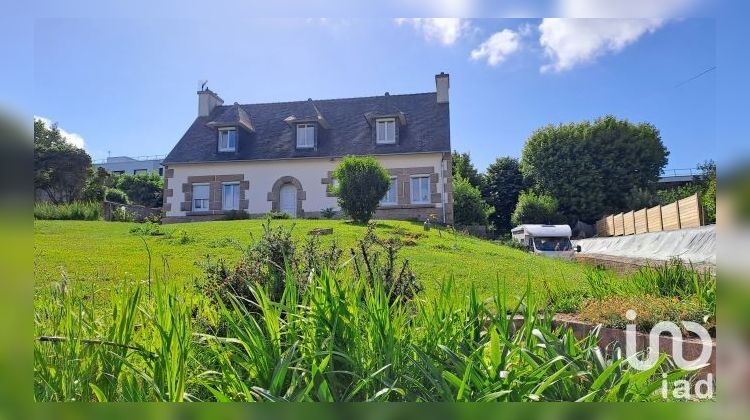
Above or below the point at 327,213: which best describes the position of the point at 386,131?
above

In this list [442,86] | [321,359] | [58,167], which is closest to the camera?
[321,359]

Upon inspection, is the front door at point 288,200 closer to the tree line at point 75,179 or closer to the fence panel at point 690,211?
the tree line at point 75,179

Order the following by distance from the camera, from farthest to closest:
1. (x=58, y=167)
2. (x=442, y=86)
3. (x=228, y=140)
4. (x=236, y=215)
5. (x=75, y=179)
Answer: (x=228, y=140) → (x=236, y=215) → (x=442, y=86) → (x=75, y=179) → (x=58, y=167)

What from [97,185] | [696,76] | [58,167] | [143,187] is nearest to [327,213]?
[143,187]

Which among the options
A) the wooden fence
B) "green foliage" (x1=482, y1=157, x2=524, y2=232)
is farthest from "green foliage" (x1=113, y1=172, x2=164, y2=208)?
the wooden fence

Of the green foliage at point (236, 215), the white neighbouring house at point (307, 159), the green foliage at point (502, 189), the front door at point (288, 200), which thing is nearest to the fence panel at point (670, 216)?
the green foliage at point (502, 189)

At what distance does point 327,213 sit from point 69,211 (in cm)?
114

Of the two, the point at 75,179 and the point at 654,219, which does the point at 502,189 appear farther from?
the point at 75,179

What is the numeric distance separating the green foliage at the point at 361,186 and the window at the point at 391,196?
23 mm

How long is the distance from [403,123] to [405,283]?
994 mm

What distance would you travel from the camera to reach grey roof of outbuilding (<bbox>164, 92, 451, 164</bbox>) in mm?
2172

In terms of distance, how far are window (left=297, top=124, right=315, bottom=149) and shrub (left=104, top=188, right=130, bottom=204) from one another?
904 millimetres

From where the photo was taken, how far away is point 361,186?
2.40 metres
